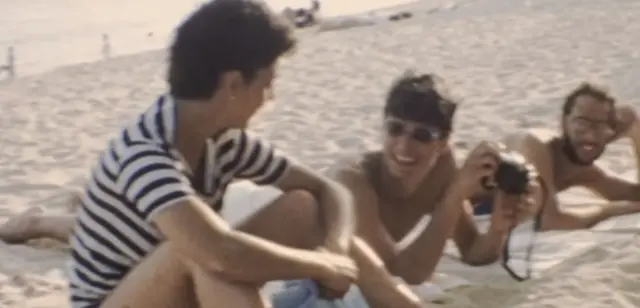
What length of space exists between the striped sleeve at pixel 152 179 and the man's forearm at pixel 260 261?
0.14 metres

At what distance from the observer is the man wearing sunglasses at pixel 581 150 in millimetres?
3717

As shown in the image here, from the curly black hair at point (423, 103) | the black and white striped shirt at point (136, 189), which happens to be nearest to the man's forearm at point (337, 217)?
→ the black and white striped shirt at point (136, 189)

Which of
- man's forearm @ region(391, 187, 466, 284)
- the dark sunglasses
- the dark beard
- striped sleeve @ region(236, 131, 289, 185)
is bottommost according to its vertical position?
the dark beard

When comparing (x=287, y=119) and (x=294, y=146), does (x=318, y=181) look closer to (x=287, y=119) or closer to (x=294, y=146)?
(x=294, y=146)

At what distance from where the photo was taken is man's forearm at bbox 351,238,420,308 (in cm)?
259

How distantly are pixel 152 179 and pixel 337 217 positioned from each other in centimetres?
56

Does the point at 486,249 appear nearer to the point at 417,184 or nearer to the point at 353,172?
the point at 417,184

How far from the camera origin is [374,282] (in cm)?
259

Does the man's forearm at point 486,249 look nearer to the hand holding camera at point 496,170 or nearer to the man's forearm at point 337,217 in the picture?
the hand holding camera at point 496,170

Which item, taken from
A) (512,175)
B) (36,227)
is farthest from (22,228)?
(512,175)

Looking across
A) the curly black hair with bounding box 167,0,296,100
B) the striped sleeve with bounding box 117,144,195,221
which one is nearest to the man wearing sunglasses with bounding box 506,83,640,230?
the curly black hair with bounding box 167,0,296,100

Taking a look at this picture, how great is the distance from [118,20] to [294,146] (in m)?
14.1

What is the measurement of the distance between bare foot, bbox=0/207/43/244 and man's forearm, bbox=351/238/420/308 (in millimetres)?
1762

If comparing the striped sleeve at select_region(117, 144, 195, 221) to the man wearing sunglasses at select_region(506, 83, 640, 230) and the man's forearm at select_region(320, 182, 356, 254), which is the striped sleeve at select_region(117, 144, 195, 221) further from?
the man wearing sunglasses at select_region(506, 83, 640, 230)
